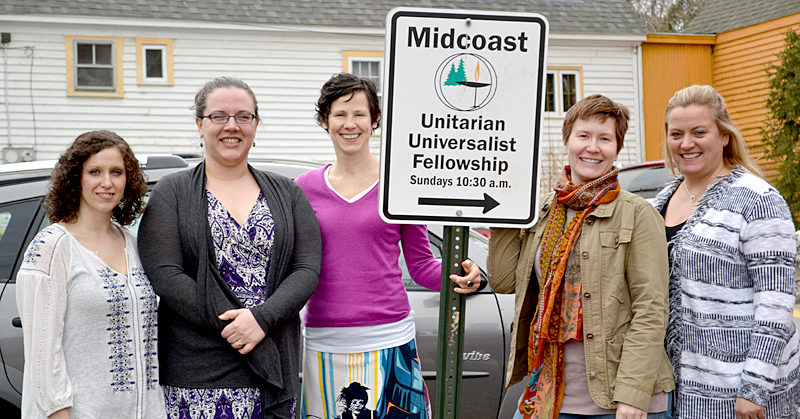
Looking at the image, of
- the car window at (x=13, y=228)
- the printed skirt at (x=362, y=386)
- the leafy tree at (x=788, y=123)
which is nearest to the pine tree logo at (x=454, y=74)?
the printed skirt at (x=362, y=386)

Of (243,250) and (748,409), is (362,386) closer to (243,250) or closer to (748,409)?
(243,250)

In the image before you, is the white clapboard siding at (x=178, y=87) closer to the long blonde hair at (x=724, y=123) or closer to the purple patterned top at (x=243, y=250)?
the purple patterned top at (x=243, y=250)

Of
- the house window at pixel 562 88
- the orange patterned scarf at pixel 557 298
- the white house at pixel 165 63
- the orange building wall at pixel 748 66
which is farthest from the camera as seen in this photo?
the orange building wall at pixel 748 66

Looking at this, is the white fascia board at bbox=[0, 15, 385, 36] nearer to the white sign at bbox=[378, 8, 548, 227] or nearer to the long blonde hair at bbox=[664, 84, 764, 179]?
the long blonde hair at bbox=[664, 84, 764, 179]

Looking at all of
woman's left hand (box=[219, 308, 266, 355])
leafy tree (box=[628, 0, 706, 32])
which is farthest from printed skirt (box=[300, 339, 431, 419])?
leafy tree (box=[628, 0, 706, 32])

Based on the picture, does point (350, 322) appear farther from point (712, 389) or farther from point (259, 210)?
point (712, 389)

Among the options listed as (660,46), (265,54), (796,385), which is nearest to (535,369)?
(796,385)

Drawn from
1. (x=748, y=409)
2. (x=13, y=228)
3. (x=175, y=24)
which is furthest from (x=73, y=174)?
(x=175, y=24)

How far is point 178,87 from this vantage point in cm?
1628

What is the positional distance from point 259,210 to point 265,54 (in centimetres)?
1426

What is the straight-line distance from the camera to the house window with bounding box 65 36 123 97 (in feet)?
51.9

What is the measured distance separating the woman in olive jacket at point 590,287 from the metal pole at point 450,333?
1.47 ft

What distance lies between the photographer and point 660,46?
63.0 ft

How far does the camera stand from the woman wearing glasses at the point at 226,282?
108 inches
